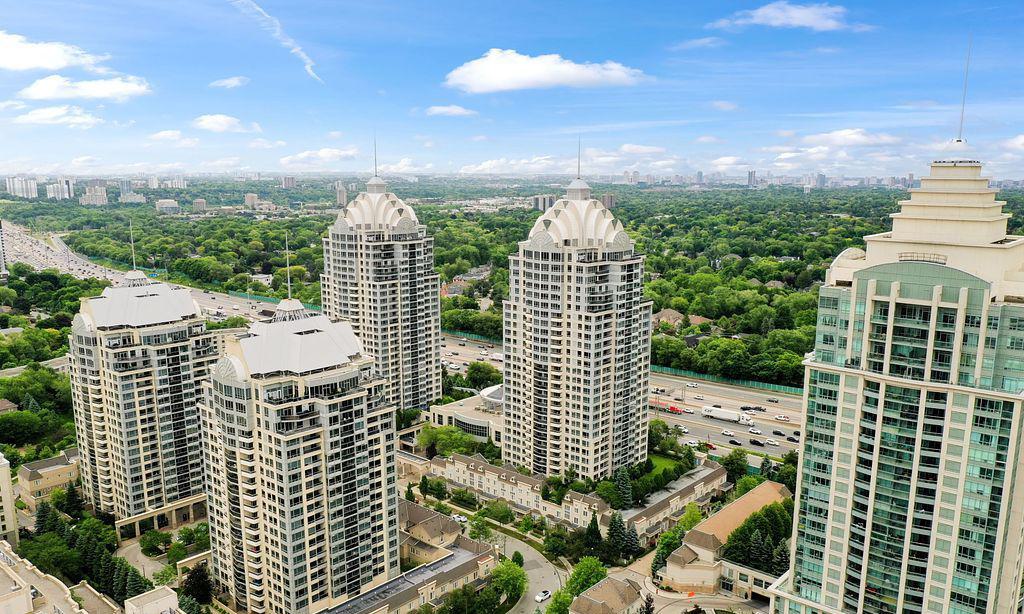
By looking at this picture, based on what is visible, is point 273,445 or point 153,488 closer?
point 273,445

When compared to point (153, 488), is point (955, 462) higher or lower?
higher

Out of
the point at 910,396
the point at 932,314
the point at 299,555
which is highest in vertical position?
the point at 932,314

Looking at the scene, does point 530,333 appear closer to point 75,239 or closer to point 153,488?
point 153,488

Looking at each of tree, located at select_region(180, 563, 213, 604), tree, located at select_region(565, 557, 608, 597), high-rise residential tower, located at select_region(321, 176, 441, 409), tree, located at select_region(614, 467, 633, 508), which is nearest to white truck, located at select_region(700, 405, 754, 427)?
tree, located at select_region(614, 467, 633, 508)

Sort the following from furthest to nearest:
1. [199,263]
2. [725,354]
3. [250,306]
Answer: [199,263] < [250,306] < [725,354]

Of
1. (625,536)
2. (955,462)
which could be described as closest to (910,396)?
(955,462)

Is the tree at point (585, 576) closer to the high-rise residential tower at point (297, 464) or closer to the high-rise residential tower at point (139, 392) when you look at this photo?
the high-rise residential tower at point (297, 464)
